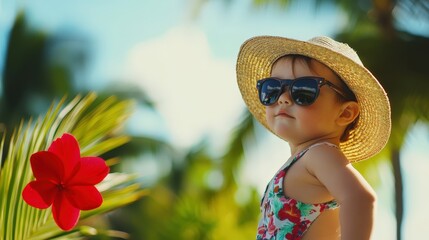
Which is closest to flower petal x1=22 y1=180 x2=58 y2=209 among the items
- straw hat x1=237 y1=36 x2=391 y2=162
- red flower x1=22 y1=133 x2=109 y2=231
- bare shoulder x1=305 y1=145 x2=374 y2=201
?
red flower x1=22 y1=133 x2=109 y2=231

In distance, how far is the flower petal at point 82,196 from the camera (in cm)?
284

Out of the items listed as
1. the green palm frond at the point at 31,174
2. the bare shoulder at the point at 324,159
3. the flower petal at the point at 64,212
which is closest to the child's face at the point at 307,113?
the bare shoulder at the point at 324,159

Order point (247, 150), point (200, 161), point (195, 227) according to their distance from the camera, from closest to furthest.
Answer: point (195, 227) → point (247, 150) → point (200, 161)

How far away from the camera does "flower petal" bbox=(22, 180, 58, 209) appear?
9.23 feet

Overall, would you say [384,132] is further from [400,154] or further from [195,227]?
[400,154]

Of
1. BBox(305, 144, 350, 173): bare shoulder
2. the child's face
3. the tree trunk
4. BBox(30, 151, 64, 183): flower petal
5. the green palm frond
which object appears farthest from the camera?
the tree trunk

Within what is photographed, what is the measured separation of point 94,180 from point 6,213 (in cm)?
75

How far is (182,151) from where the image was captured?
24.5 metres

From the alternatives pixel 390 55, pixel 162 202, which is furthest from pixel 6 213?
pixel 162 202

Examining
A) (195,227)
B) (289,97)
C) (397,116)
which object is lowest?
(195,227)

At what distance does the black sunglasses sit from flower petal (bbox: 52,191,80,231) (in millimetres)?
643

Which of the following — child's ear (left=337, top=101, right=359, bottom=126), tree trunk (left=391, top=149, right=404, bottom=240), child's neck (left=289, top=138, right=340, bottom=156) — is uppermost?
child's ear (left=337, top=101, right=359, bottom=126)

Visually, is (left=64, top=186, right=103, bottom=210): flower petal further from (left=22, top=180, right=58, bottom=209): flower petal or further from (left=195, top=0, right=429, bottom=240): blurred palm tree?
(left=195, top=0, right=429, bottom=240): blurred palm tree

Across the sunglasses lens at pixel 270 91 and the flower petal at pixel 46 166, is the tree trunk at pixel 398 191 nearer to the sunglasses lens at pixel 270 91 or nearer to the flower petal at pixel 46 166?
the sunglasses lens at pixel 270 91
